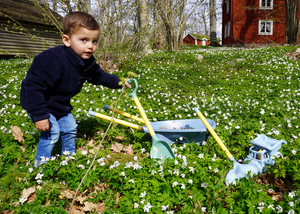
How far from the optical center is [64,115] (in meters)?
2.69

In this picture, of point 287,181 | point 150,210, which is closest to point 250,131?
point 287,181

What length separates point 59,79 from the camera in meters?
2.37

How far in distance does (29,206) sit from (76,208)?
0.46 metres

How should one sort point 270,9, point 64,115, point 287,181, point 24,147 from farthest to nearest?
point 270,9 < point 24,147 < point 64,115 < point 287,181

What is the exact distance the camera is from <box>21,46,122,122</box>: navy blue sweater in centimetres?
214

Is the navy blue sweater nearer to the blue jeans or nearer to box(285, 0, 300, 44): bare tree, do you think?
the blue jeans

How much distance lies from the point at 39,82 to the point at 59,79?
25 cm

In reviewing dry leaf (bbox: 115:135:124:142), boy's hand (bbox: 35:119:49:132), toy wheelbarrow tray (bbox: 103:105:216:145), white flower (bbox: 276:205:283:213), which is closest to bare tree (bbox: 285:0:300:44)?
toy wheelbarrow tray (bbox: 103:105:216:145)

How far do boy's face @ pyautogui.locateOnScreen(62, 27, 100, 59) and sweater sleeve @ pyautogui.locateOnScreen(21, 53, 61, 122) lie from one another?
11.2 inches

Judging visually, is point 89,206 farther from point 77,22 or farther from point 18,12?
point 18,12

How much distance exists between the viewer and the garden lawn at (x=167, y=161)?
200 centimetres

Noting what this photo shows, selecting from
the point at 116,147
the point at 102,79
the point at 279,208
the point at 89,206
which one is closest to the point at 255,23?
the point at 102,79

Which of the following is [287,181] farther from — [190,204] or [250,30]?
[250,30]

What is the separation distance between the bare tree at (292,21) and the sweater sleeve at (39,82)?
1738cm
